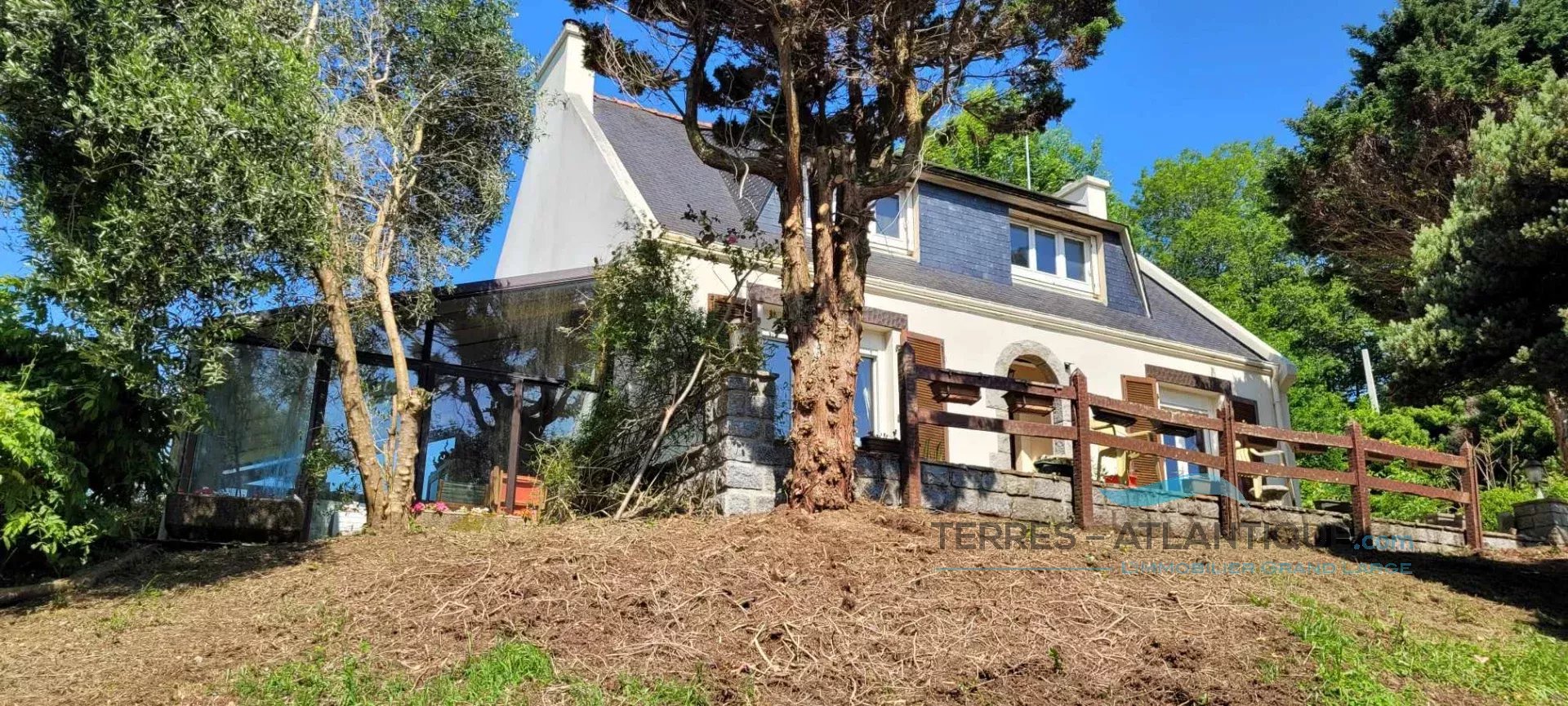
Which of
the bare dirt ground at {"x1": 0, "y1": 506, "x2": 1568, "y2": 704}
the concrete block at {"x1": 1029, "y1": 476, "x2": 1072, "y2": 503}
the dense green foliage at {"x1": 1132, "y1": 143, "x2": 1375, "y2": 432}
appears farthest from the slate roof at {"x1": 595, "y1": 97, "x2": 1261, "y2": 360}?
the dense green foliage at {"x1": 1132, "y1": 143, "x2": 1375, "y2": 432}

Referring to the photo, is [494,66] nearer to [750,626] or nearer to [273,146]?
[273,146]

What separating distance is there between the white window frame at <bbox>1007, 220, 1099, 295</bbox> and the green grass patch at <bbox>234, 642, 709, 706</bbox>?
1220cm

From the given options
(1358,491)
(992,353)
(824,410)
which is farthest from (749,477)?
(992,353)

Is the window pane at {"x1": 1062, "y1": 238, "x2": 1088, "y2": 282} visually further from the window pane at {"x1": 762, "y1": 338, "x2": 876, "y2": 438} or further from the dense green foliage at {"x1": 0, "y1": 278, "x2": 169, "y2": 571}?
the dense green foliage at {"x1": 0, "y1": 278, "x2": 169, "y2": 571}

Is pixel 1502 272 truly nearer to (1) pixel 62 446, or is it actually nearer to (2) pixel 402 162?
(2) pixel 402 162

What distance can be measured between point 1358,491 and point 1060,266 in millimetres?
7307

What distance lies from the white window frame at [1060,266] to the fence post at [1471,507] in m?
6.44

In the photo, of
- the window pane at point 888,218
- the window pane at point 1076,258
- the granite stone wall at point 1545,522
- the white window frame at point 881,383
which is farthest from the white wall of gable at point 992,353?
the granite stone wall at point 1545,522

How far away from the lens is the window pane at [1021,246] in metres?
17.5

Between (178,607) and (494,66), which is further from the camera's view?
(494,66)

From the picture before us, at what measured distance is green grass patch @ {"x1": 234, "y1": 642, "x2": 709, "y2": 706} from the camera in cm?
598

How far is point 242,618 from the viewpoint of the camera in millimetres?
7359

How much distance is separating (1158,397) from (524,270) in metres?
9.87

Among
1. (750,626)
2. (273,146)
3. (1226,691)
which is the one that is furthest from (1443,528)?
(273,146)
